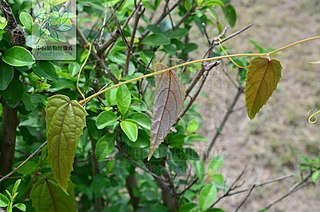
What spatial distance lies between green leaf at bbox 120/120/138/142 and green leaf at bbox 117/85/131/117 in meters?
0.03

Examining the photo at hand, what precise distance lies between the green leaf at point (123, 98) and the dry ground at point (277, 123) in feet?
3.87

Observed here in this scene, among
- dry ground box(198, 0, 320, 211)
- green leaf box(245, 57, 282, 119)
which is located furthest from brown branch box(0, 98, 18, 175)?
dry ground box(198, 0, 320, 211)

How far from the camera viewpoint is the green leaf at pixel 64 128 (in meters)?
0.68

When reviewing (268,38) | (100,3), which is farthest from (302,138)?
(100,3)

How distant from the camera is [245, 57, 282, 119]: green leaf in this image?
73 cm

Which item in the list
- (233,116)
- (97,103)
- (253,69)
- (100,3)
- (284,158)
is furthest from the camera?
(233,116)

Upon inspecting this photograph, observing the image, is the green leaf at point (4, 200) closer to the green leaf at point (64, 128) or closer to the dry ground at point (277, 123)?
the green leaf at point (64, 128)

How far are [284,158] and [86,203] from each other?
1354mm

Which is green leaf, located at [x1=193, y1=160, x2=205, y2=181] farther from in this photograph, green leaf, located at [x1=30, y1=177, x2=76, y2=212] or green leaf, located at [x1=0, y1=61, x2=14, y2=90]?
green leaf, located at [x1=0, y1=61, x2=14, y2=90]

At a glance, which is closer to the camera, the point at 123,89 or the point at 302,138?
the point at 123,89

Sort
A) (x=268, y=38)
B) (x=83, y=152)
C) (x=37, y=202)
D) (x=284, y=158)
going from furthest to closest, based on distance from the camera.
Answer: (x=268, y=38) < (x=284, y=158) < (x=83, y=152) < (x=37, y=202)

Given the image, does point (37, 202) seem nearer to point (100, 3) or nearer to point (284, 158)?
point (100, 3)

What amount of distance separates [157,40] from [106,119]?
26 centimetres

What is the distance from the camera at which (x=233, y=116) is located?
2.76 meters
